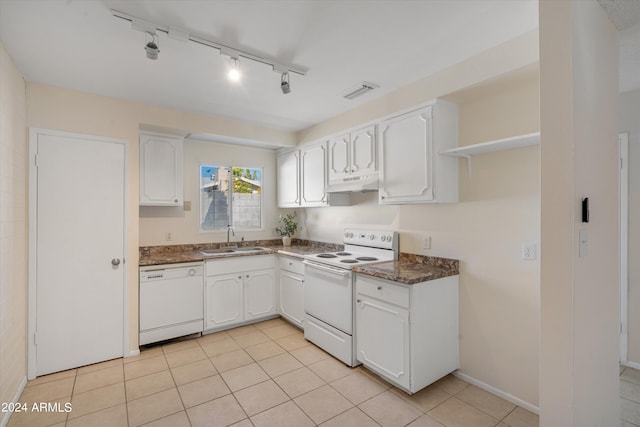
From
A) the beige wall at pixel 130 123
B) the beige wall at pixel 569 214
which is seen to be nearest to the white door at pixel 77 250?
the beige wall at pixel 130 123

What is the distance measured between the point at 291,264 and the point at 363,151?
5.18 feet

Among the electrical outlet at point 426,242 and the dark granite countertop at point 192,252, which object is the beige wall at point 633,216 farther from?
the dark granite countertop at point 192,252

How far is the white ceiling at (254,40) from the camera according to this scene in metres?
1.65

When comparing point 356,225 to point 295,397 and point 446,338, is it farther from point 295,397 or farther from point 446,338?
point 295,397

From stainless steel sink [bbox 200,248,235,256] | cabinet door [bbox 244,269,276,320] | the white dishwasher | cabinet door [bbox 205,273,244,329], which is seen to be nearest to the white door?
the white dishwasher

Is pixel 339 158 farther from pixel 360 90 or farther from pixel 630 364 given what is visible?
pixel 630 364

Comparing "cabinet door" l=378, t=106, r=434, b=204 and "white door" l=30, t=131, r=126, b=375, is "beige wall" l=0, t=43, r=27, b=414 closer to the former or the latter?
"white door" l=30, t=131, r=126, b=375

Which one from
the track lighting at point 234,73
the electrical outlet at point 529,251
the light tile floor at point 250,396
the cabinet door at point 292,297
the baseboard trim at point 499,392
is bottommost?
the light tile floor at point 250,396

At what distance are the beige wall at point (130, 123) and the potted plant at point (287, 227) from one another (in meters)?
1.44

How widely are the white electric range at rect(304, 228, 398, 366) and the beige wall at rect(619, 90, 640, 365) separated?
1993mm

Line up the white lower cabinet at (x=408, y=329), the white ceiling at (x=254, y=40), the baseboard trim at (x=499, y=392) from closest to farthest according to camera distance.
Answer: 1. the white ceiling at (x=254, y=40)
2. the baseboard trim at (x=499, y=392)
3. the white lower cabinet at (x=408, y=329)

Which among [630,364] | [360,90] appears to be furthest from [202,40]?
[630,364]

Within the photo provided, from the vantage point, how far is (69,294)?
2645 mm

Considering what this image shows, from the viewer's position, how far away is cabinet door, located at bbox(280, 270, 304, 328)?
345cm
